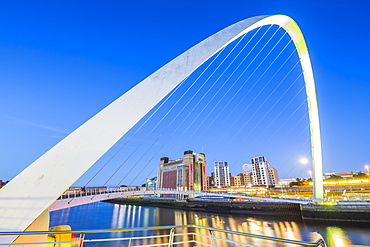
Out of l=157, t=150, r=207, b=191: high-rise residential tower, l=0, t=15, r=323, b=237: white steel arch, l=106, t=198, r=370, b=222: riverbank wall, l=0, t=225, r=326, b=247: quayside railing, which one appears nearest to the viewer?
l=0, t=225, r=326, b=247: quayside railing

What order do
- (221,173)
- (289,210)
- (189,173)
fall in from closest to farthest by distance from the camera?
(289,210) < (189,173) < (221,173)

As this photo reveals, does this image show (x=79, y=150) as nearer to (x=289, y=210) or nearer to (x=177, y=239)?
(x=177, y=239)

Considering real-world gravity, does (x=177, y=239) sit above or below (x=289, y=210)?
below

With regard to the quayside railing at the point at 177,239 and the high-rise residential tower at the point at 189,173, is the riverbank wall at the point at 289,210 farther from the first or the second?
the high-rise residential tower at the point at 189,173

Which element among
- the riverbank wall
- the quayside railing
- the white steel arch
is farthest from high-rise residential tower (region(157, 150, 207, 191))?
the white steel arch

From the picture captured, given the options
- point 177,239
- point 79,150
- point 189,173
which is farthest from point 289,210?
point 189,173

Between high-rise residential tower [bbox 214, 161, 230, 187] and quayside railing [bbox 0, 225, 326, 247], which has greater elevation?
high-rise residential tower [bbox 214, 161, 230, 187]

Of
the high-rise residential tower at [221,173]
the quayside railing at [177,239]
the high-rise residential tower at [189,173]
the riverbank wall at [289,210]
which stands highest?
the high-rise residential tower at [221,173]

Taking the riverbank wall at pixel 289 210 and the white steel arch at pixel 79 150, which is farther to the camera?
the riverbank wall at pixel 289 210

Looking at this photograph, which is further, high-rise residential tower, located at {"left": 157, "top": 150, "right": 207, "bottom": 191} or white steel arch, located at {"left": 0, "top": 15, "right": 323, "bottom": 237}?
high-rise residential tower, located at {"left": 157, "top": 150, "right": 207, "bottom": 191}

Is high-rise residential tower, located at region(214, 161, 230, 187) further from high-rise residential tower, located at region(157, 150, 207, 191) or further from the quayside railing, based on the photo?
the quayside railing

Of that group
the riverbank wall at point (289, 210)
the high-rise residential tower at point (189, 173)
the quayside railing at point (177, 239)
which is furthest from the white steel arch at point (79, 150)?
the high-rise residential tower at point (189, 173)

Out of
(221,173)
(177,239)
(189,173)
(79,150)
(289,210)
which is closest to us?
(79,150)

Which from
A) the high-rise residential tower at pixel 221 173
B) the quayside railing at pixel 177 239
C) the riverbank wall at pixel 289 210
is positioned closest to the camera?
the quayside railing at pixel 177 239
